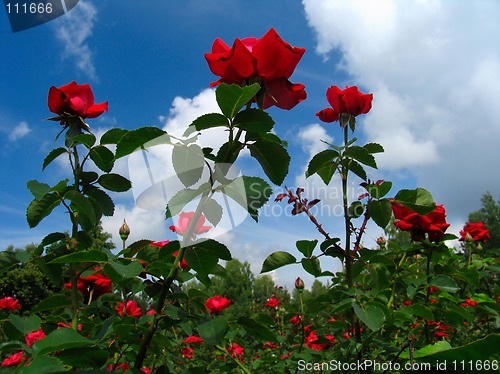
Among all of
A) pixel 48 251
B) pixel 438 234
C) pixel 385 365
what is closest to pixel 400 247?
pixel 438 234

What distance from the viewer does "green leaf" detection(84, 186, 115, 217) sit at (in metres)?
1.29

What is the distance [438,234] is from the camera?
197 centimetres

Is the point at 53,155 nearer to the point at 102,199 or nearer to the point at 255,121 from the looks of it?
the point at 102,199

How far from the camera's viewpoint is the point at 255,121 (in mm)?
788

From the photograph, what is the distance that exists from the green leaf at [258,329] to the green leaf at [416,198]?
0.83m

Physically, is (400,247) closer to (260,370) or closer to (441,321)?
(441,321)

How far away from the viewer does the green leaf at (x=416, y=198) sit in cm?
149

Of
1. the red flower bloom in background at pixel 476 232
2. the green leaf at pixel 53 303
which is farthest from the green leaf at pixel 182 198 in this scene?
the red flower bloom in background at pixel 476 232

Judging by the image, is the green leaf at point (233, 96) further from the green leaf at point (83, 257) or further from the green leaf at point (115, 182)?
the green leaf at point (115, 182)

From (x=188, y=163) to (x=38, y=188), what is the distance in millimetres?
631

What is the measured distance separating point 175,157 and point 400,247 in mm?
Result: 1260

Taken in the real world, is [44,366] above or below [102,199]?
below

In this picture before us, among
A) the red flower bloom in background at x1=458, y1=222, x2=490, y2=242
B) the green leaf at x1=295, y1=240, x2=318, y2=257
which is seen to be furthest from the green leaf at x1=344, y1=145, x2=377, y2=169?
the red flower bloom in background at x1=458, y1=222, x2=490, y2=242

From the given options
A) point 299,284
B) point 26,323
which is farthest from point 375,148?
point 299,284
